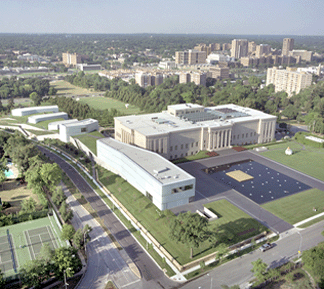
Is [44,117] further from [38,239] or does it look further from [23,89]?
[38,239]

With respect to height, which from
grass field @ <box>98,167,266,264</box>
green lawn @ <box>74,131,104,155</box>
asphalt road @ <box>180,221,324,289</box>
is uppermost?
green lawn @ <box>74,131,104,155</box>

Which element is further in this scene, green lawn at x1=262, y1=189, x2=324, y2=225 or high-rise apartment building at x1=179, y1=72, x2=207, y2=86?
high-rise apartment building at x1=179, y1=72, x2=207, y2=86

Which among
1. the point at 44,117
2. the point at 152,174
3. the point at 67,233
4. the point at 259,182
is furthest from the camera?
the point at 44,117

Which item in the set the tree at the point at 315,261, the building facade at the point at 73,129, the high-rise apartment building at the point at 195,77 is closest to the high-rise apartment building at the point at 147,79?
the high-rise apartment building at the point at 195,77

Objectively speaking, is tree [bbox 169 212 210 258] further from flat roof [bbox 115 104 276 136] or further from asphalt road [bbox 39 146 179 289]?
flat roof [bbox 115 104 276 136]

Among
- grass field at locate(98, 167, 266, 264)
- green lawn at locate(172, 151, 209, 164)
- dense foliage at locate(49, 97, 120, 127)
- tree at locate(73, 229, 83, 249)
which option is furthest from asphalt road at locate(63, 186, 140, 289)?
dense foliage at locate(49, 97, 120, 127)

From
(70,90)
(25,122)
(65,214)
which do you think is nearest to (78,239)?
(65,214)

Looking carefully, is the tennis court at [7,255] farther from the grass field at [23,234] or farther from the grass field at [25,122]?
the grass field at [25,122]
